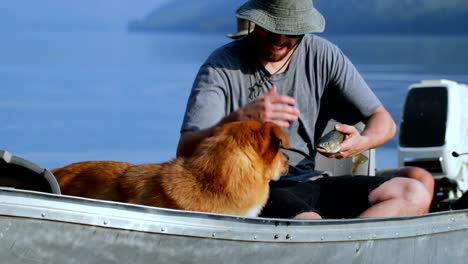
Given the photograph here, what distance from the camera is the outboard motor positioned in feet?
18.6

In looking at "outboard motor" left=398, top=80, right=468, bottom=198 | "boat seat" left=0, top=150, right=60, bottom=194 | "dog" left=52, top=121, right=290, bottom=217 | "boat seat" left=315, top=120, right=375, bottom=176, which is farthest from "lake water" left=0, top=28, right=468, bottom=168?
"boat seat" left=0, top=150, right=60, bottom=194

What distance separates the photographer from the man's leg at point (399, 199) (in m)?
4.24

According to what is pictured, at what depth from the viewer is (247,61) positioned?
14.5 ft

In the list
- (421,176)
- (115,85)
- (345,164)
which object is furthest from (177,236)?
(115,85)

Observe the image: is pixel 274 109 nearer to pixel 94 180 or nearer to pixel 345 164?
pixel 94 180

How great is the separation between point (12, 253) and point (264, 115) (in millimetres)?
1072

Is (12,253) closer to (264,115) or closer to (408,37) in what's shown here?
(264,115)

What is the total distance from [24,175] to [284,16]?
132cm

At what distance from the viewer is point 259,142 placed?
3.81 metres

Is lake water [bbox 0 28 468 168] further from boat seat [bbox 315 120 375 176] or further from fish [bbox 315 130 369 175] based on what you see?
fish [bbox 315 130 369 175]

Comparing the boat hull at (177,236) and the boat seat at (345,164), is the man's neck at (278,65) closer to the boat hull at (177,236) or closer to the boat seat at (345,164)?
the boat seat at (345,164)

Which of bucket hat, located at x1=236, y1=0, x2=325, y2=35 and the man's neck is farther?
the man's neck

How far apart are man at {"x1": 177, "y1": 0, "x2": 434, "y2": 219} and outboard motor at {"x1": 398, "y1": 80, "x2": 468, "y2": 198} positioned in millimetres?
1108

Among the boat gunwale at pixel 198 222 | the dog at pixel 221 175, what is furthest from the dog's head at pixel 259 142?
the boat gunwale at pixel 198 222
